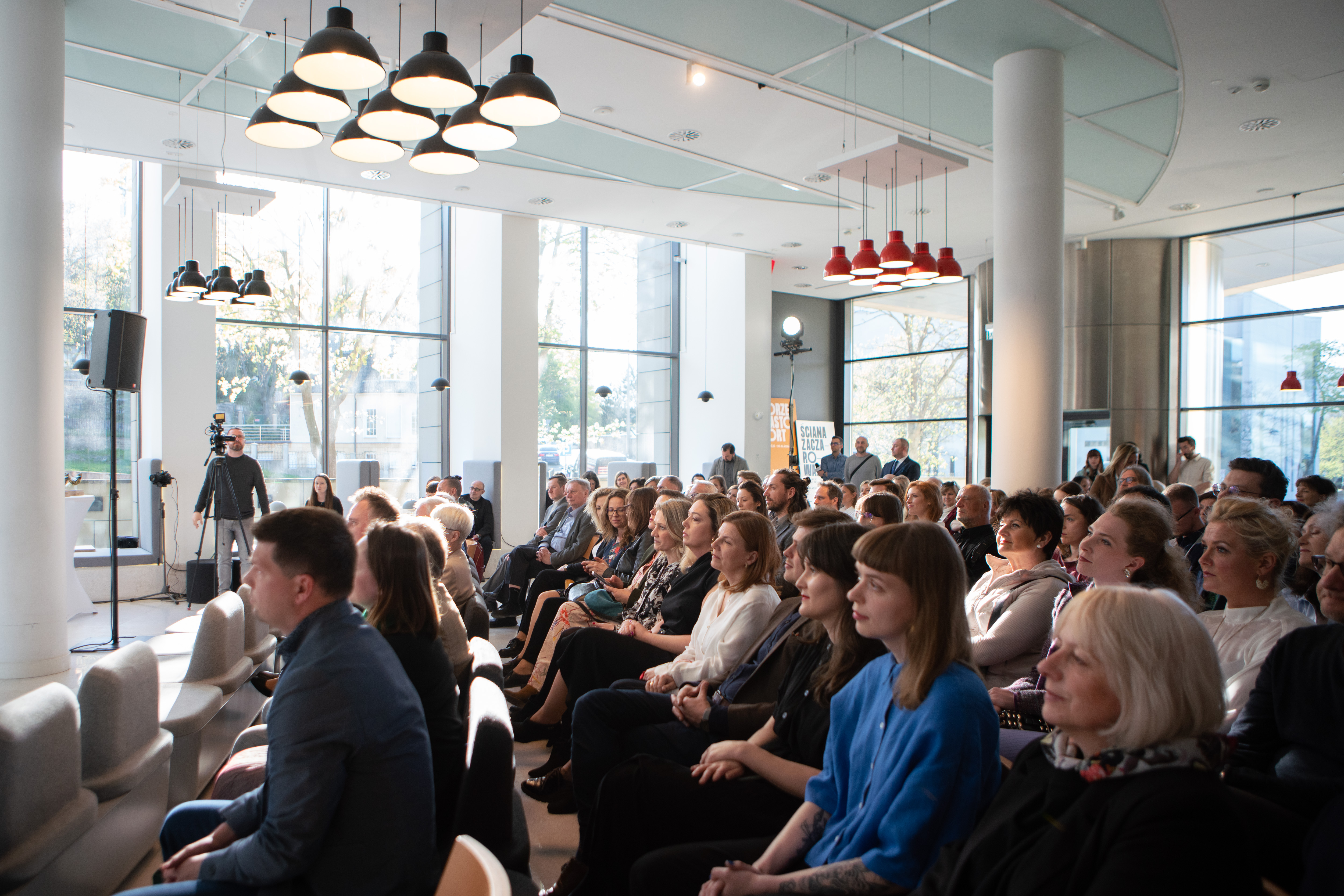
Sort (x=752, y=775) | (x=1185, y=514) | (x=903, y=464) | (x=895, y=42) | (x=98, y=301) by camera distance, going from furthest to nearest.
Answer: (x=903, y=464), (x=98, y=301), (x=895, y=42), (x=1185, y=514), (x=752, y=775)

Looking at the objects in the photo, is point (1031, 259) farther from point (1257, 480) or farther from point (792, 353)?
point (792, 353)

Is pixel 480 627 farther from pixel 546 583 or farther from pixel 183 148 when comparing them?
pixel 183 148

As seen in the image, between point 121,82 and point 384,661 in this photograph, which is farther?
point 121,82

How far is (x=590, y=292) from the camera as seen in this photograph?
14.4 metres

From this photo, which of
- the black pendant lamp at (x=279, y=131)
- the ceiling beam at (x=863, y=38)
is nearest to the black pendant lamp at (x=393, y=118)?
the black pendant lamp at (x=279, y=131)

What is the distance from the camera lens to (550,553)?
703 cm

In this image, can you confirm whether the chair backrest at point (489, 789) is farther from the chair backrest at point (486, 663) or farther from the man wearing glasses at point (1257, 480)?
the man wearing glasses at point (1257, 480)

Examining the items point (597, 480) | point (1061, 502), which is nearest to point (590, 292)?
point (597, 480)

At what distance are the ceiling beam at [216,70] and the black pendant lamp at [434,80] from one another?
3196 mm

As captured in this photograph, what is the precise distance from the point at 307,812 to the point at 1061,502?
458cm

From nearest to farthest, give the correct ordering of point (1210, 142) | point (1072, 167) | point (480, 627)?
point (480, 627) → point (1210, 142) → point (1072, 167)

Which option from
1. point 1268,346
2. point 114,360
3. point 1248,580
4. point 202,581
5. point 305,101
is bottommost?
point 202,581

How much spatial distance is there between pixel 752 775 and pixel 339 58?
10.9ft

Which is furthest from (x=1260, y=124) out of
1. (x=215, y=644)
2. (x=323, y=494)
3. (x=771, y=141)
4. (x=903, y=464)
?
(x=323, y=494)
